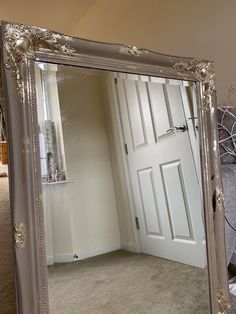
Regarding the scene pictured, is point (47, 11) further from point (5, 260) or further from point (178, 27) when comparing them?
point (5, 260)

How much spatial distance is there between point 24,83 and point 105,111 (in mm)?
286

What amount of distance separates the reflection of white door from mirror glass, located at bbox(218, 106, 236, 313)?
0.57ft

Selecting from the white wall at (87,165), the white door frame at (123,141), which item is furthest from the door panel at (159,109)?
the white wall at (87,165)

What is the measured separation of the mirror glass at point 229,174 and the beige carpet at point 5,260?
788 millimetres

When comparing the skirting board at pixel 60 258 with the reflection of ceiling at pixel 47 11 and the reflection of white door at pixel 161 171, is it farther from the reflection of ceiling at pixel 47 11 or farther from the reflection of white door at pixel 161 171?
the reflection of ceiling at pixel 47 11

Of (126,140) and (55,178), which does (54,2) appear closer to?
(126,140)

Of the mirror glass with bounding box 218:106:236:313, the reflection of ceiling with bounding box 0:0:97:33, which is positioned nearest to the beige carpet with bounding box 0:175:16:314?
the mirror glass with bounding box 218:106:236:313

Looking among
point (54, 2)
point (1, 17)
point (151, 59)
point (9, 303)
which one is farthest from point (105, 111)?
point (1, 17)

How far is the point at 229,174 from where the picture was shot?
1213 millimetres

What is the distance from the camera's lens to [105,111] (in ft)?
3.19

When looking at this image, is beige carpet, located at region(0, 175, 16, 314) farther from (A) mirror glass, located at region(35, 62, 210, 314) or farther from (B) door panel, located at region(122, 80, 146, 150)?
(B) door panel, located at region(122, 80, 146, 150)

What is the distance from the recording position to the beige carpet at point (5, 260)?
2.97 ft

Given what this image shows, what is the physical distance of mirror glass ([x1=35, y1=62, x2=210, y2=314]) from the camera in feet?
2.74

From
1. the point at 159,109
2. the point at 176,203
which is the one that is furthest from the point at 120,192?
the point at 159,109
